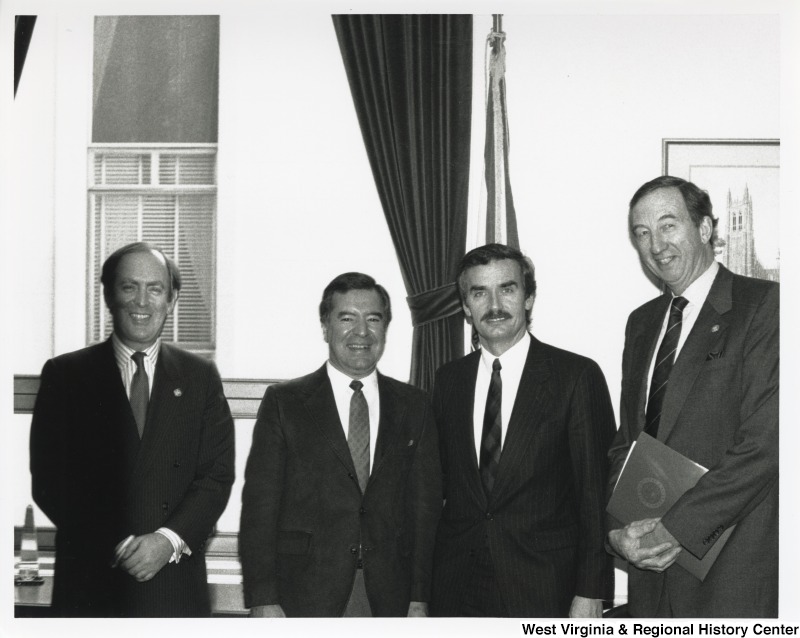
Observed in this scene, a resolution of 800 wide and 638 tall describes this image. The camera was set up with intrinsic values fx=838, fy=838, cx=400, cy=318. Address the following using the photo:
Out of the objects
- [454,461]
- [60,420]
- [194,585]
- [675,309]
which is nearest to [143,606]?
[194,585]

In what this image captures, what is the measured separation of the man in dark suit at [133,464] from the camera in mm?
3053

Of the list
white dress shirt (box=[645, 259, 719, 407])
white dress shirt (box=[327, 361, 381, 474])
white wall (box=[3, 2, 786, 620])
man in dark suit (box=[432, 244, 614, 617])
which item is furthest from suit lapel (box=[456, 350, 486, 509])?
white wall (box=[3, 2, 786, 620])

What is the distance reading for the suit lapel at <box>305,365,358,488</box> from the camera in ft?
9.72

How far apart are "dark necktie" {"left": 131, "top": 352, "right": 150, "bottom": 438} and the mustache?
131 centimetres

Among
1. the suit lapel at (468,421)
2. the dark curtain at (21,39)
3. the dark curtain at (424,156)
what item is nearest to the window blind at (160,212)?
the dark curtain at (21,39)

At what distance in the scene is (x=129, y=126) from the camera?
12.3 ft

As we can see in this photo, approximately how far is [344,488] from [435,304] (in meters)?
1.05

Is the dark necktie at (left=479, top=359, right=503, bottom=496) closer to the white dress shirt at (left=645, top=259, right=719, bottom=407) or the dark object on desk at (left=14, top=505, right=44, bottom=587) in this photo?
the white dress shirt at (left=645, top=259, right=719, bottom=407)

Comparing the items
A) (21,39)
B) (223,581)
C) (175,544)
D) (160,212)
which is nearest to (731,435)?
(175,544)

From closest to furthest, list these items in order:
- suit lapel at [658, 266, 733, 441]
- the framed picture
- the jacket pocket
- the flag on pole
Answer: suit lapel at [658, 266, 733, 441]
the jacket pocket
the framed picture
the flag on pole

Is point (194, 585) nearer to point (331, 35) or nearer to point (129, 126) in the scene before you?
point (129, 126)

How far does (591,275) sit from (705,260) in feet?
2.76

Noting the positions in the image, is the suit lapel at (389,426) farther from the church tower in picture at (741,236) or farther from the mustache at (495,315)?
the church tower in picture at (741,236)

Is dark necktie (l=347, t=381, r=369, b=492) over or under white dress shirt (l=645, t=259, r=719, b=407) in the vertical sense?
under
